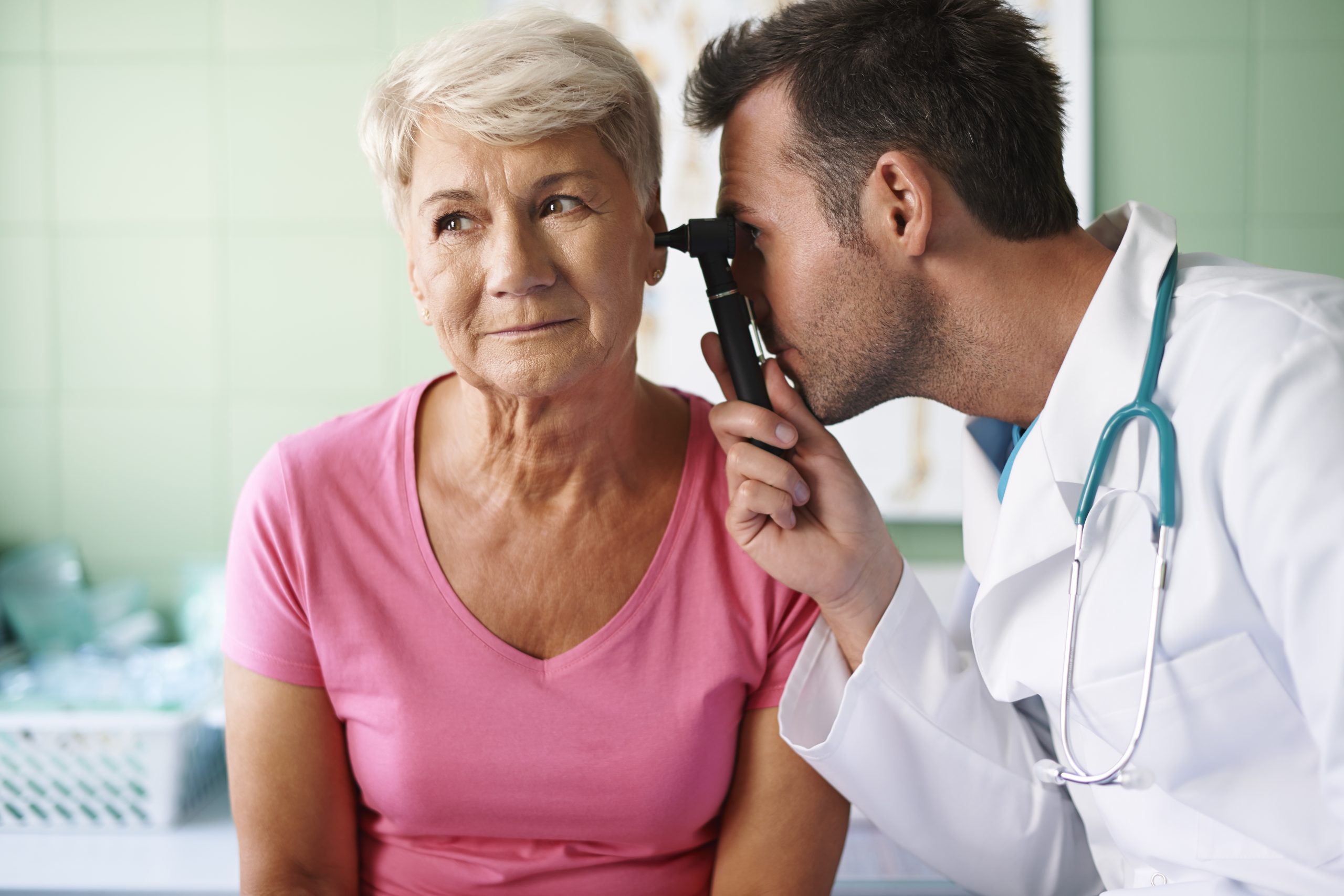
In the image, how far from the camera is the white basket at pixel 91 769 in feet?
4.88

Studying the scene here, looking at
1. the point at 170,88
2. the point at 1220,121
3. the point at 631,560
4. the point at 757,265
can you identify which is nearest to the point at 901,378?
the point at 757,265

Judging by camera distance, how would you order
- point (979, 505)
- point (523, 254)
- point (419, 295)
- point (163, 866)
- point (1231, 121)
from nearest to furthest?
point (523, 254) < point (419, 295) < point (979, 505) < point (163, 866) < point (1231, 121)

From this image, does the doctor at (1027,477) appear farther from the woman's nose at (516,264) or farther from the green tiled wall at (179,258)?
the green tiled wall at (179,258)

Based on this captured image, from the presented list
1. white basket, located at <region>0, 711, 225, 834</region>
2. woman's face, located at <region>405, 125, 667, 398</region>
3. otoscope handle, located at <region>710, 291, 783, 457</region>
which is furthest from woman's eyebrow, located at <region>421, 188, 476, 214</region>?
white basket, located at <region>0, 711, 225, 834</region>

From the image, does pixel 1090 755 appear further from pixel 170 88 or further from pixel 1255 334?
pixel 170 88

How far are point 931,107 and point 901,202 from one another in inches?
4.0

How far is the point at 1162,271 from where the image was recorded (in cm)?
98

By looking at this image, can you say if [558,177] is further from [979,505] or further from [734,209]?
[979,505]

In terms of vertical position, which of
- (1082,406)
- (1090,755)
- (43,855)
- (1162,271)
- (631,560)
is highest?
(1162,271)

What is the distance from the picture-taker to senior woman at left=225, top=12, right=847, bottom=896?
1013 mm

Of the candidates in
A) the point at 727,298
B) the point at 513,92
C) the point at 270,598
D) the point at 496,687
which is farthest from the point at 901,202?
the point at 270,598

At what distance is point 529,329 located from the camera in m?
1.00

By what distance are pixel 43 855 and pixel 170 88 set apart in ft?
4.77

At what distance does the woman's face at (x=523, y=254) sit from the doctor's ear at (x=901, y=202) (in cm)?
26
